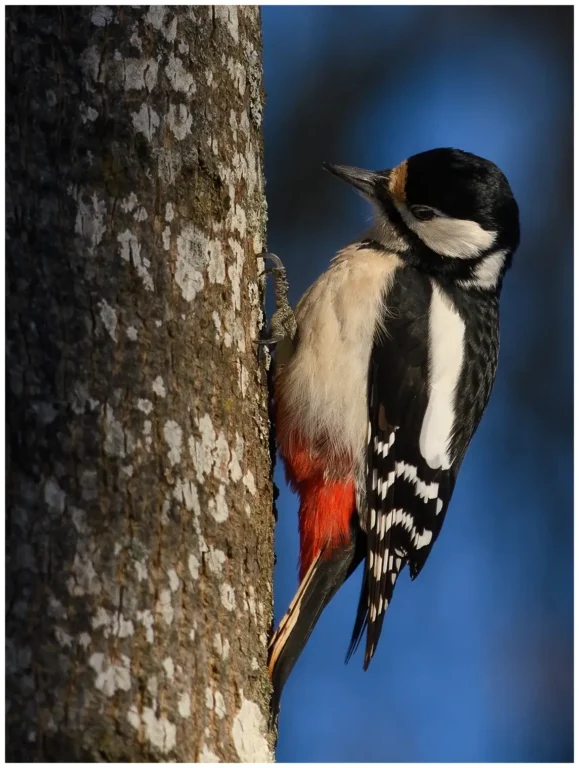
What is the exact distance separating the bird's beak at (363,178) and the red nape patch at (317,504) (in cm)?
107

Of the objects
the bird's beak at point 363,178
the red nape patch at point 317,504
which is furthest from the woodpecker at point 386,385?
the bird's beak at point 363,178

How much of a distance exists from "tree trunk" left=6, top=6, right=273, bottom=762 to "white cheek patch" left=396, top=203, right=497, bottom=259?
4.11ft

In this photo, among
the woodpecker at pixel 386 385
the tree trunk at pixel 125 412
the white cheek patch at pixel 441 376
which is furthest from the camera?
the white cheek patch at pixel 441 376

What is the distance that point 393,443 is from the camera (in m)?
2.95

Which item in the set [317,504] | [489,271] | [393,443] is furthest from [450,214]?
[317,504]

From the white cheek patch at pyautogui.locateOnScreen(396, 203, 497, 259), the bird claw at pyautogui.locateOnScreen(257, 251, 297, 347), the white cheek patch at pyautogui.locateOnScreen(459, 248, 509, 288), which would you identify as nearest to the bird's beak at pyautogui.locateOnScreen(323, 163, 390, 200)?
the white cheek patch at pyautogui.locateOnScreen(396, 203, 497, 259)

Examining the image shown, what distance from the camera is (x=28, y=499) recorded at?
1662mm

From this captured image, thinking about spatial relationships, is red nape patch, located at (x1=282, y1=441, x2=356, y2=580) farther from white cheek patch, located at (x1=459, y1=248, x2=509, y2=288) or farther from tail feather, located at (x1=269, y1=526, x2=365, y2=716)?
white cheek patch, located at (x1=459, y1=248, x2=509, y2=288)

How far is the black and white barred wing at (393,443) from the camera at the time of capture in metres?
2.90

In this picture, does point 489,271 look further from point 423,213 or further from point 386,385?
point 386,385

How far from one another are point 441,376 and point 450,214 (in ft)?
2.01

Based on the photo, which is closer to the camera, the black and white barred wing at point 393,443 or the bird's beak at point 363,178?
the black and white barred wing at point 393,443

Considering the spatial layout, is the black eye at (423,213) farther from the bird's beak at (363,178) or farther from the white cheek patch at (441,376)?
the white cheek patch at (441,376)

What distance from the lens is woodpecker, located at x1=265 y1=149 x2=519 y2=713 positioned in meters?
2.85
